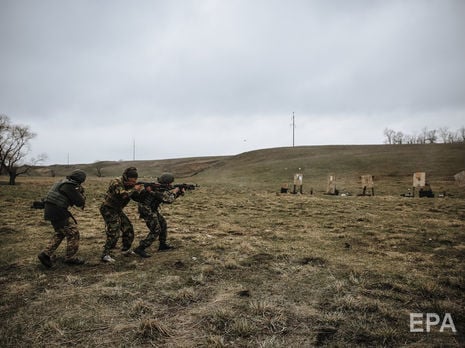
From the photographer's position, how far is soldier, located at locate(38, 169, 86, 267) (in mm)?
6598

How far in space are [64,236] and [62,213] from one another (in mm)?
586

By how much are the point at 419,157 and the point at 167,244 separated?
49481 mm

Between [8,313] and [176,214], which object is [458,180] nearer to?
[176,214]

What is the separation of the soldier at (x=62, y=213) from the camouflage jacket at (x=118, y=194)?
65 centimetres

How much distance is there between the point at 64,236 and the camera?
6805 millimetres

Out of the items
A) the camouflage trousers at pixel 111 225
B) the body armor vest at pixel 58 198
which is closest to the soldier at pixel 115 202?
the camouflage trousers at pixel 111 225

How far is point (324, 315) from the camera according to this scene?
435 cm

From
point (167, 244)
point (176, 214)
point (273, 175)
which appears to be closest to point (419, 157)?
point (273, 175)

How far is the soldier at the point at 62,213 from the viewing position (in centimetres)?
660

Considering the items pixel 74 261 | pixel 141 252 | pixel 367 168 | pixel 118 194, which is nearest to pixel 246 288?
pixel 141 252

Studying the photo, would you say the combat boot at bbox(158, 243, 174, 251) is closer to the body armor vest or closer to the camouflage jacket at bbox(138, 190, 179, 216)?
the camouflage jacket at bbox(138, 190, 179, 216)

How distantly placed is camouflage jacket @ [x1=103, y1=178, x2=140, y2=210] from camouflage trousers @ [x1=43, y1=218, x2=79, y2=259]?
100 cm

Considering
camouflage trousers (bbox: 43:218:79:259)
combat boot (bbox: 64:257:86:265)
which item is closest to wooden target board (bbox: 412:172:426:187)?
combat boot (bbox: 64:257:86:265)

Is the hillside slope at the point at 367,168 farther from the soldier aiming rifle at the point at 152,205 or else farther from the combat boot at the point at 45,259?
the combat boot at the point at 45,259
